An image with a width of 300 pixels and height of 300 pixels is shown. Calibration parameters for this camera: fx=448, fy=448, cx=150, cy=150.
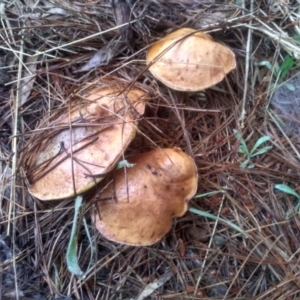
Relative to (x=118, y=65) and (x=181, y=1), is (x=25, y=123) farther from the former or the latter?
Result: (x=181, y=1)

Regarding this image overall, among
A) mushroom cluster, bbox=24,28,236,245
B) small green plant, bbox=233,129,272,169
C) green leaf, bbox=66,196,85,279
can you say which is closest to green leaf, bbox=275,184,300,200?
small green plant, bbox=233,129,272,169

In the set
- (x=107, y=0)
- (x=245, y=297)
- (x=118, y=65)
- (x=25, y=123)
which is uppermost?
(x=107, y=0)

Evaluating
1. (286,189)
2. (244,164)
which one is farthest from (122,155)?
(286,189)

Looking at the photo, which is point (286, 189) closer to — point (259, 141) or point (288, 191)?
point (288, 191)

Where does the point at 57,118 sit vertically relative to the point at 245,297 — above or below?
above

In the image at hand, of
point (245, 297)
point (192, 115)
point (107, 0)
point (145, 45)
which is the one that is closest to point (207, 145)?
point (192, 115)
